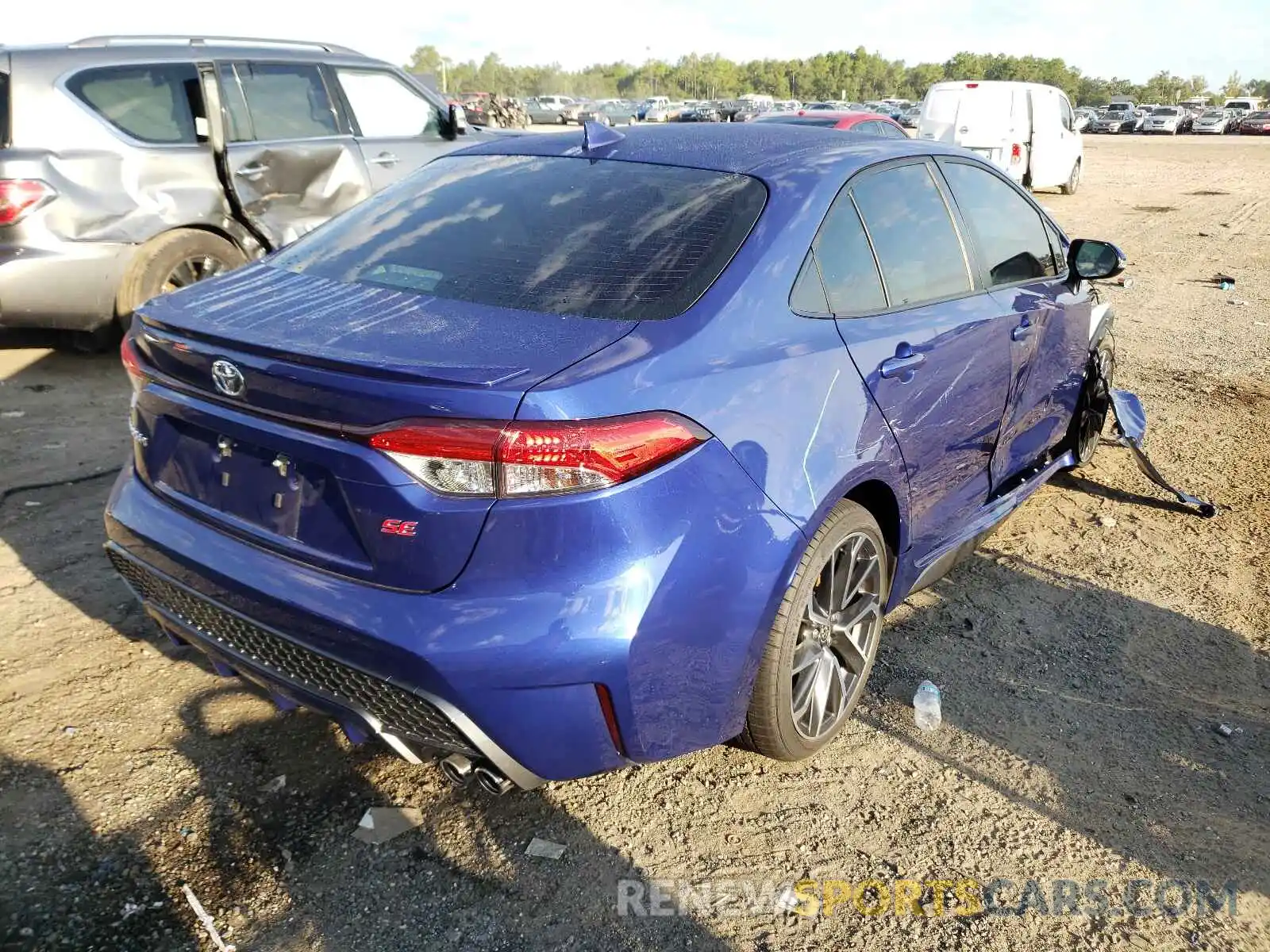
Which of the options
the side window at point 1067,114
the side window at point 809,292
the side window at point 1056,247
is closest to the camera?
the side window at point 809,292

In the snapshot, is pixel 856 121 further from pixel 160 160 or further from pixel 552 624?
pixel 552 624

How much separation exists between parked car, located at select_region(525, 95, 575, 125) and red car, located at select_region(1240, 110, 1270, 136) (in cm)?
3489

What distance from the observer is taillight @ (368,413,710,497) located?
2043mm

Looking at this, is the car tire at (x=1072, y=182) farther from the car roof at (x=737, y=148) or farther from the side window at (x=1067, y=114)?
the car roof at (x=737, y=148)

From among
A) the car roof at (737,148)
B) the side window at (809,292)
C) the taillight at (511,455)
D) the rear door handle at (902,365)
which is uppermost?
the car roof at (737,148)

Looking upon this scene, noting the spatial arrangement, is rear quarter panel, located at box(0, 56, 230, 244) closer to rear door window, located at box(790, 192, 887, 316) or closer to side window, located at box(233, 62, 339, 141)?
side window, located at box(233, 62, 339, 141)

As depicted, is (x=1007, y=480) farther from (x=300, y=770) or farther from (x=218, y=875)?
(x=218, y=875)

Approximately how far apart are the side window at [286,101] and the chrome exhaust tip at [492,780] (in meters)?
5.68

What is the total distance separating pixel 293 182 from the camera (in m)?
6.75

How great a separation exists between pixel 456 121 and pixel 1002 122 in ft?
38.2

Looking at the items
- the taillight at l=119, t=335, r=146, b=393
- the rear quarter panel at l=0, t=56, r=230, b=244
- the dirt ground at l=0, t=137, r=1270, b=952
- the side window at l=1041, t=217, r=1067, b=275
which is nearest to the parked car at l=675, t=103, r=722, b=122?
the rear quarter panel at l=0, t=56, r=230, b=244

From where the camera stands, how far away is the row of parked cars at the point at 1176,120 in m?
52.8

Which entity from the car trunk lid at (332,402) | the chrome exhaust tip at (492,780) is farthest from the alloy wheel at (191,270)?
the chrome exhaust tip at (492,780)

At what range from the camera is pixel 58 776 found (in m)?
2.72
